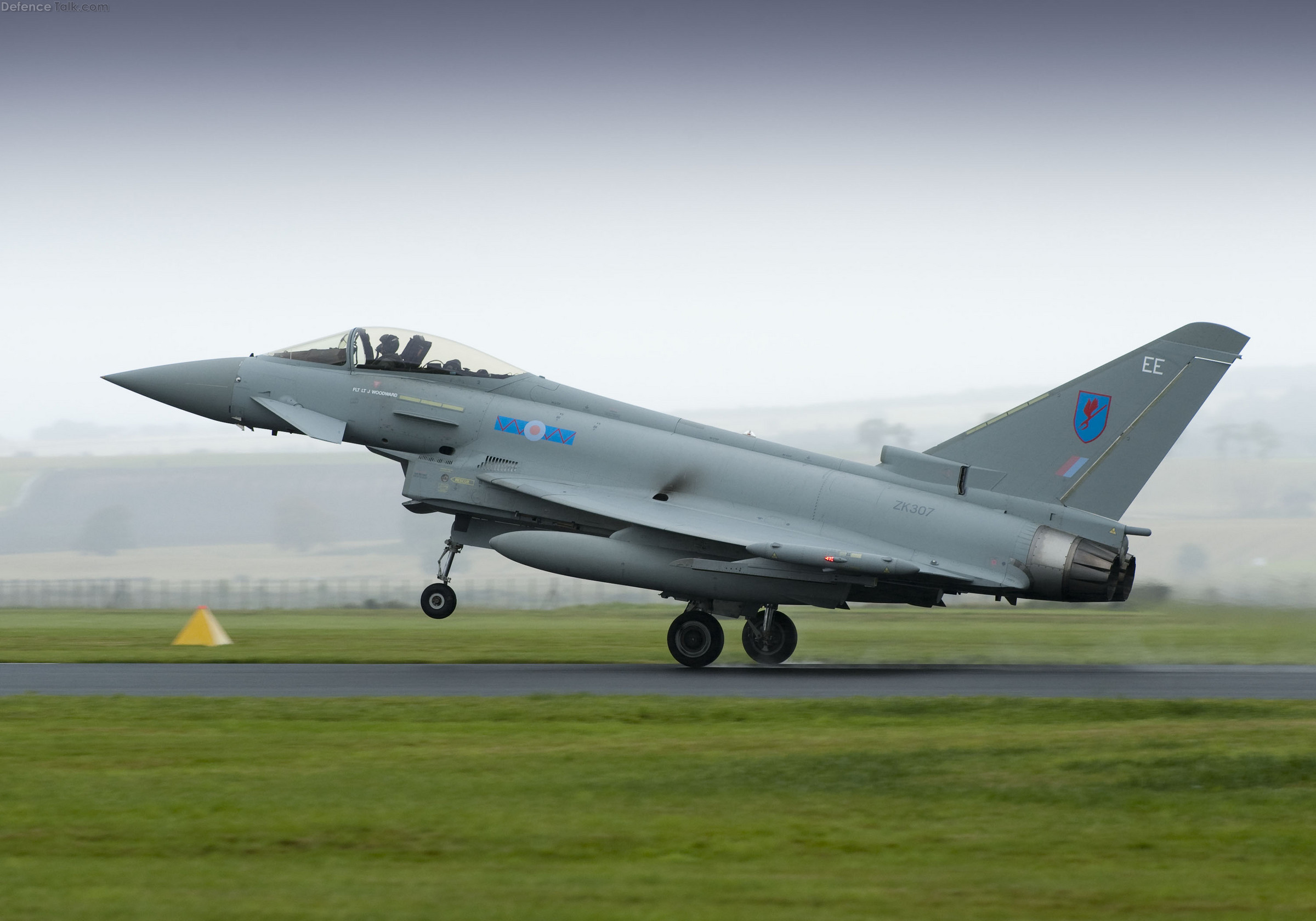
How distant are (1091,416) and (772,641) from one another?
589cm

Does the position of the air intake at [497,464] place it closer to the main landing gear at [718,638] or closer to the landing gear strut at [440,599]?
the landing gear strut at [440,599]

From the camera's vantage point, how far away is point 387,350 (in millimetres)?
21484

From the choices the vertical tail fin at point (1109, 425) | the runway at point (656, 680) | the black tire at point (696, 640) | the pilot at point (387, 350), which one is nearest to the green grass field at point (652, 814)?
the runway at point (656, 680)

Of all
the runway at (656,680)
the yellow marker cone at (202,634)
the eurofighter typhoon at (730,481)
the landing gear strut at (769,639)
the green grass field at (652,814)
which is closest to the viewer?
the green grass field at (652,814)

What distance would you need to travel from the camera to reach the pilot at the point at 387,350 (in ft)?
70.3

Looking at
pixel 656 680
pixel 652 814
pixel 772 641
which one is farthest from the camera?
pixel 772 641

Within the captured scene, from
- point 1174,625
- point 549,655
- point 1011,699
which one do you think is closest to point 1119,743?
point 1011,699

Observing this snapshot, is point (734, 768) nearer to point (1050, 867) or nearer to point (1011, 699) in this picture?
point (1050, 867)

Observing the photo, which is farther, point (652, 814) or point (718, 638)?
point (718, 638)

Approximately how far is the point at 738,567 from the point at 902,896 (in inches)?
480

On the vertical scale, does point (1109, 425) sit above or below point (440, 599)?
above

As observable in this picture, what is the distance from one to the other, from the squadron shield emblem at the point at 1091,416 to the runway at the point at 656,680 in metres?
3.51

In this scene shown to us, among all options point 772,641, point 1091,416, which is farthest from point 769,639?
point 1091,416

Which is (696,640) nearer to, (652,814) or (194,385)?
(194,385)
